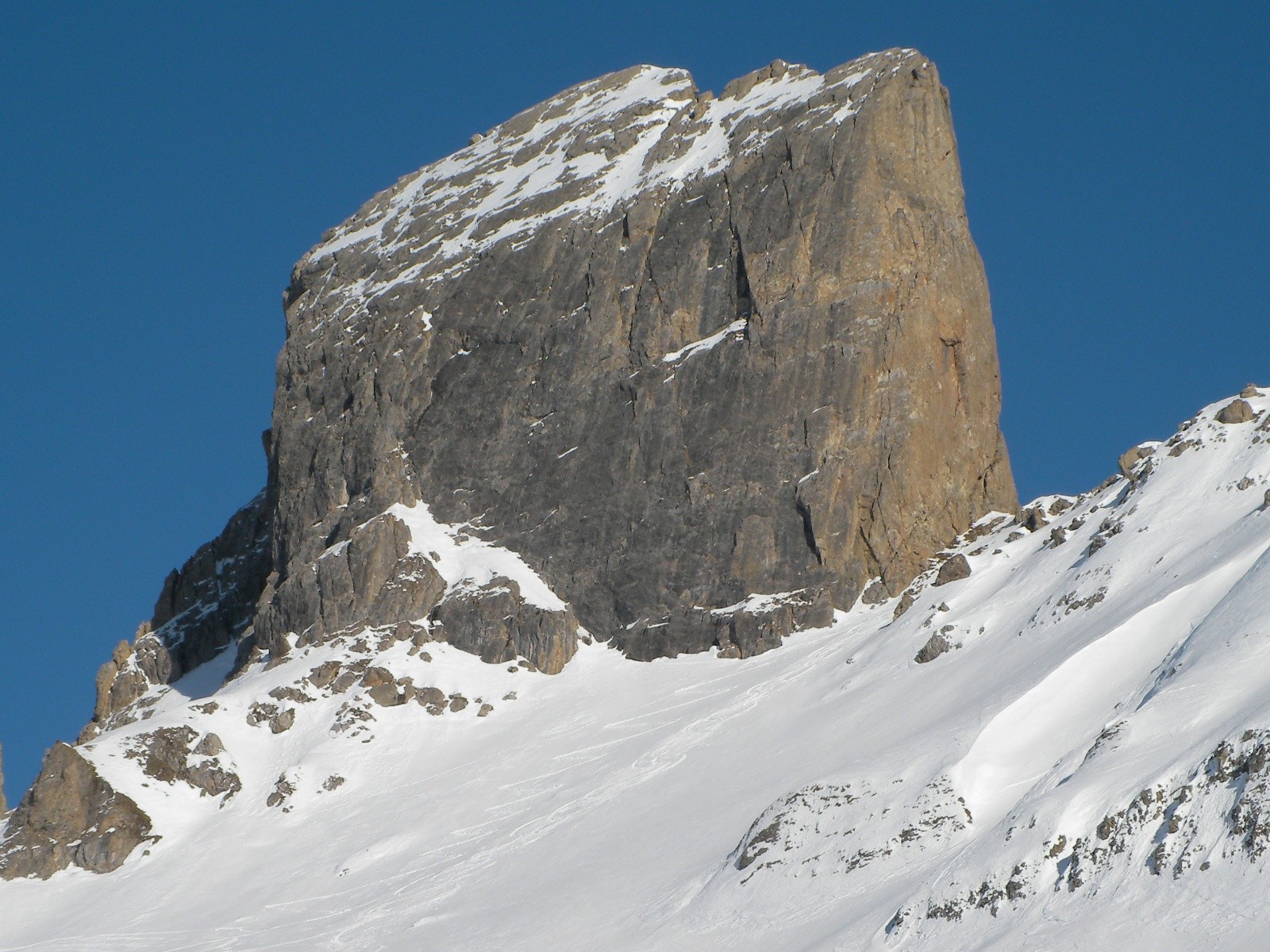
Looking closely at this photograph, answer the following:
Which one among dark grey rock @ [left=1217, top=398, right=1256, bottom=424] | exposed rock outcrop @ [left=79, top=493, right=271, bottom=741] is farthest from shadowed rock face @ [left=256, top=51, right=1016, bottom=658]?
dark grey rock @ [left=1217, top=398, right=1256, bottom=424]

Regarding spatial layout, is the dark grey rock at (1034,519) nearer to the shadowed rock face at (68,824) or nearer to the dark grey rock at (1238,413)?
the dark grey rock at (1238,413)

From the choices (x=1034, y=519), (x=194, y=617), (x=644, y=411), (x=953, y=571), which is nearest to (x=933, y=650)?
(x=953, y=571)

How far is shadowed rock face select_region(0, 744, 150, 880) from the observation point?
248ft

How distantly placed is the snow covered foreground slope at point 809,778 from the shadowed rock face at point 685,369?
3238 mm

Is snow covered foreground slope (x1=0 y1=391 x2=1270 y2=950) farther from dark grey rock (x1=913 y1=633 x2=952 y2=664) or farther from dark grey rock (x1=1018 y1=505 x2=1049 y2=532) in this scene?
dark grey rock (x1=1018 y1=505 x2=1049 y2=532)

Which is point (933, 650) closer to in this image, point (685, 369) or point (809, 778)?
point (809, 778)

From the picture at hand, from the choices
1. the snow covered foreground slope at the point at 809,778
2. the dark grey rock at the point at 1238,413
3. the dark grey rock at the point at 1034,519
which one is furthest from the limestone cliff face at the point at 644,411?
the dark grey rock at the point at 1238,413

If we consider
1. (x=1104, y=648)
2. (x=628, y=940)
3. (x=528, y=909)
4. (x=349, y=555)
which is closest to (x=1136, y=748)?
(x=1104, y=648)

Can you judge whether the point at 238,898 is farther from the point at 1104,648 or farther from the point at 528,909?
the point at 1104,648

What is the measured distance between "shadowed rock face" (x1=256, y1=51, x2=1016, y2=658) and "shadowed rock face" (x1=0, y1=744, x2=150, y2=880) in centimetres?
1274

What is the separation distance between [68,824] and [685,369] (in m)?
31.0

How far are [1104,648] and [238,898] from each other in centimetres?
3060

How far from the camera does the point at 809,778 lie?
63.3 metres

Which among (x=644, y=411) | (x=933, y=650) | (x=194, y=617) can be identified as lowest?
(x=933, y=650)
